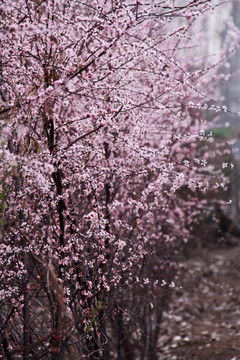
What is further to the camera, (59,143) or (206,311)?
(206,311)

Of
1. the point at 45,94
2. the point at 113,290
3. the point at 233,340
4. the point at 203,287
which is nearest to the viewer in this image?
the point at 45,94

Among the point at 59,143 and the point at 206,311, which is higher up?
the point at 59,143

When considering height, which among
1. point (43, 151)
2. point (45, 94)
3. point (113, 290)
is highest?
point (45, 94)

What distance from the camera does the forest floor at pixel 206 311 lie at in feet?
22.9

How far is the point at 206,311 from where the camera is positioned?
9.52m

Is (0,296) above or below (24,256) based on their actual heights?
below

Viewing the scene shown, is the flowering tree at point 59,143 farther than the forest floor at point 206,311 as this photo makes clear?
No

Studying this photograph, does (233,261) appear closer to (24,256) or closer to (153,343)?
(153,343)

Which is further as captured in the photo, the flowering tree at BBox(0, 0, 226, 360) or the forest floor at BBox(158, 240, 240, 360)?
the forest floor at BBox(158, 240, 240, 360)

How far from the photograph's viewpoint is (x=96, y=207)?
Result: 404cm

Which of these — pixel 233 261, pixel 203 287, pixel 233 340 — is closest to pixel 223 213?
pixel 233 261

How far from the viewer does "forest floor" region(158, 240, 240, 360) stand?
6969mm

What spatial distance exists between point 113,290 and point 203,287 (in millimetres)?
7123

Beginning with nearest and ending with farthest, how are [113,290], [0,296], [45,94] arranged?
[45,94]
[0,296]
[113,290]
